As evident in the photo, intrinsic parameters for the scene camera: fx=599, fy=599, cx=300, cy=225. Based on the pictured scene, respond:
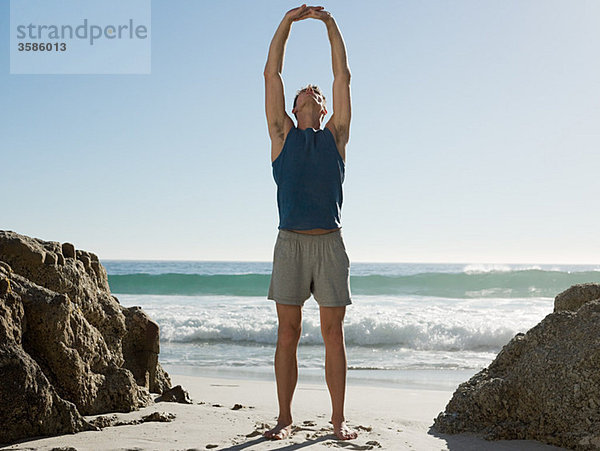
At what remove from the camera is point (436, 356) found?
869 cm

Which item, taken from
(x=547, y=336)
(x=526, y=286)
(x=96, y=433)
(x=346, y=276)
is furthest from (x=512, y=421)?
(x=526, y=286)

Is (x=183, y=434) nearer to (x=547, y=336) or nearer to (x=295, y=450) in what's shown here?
(x=295, y=450)

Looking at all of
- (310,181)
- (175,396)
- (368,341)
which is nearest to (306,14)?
(310,181)

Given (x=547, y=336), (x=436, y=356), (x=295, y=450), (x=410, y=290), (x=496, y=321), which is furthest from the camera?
(x=410, y=290)

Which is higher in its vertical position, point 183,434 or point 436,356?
point 183,434

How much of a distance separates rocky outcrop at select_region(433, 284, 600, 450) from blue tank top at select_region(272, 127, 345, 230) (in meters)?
1.32

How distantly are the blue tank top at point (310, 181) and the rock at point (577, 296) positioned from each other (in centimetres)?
180

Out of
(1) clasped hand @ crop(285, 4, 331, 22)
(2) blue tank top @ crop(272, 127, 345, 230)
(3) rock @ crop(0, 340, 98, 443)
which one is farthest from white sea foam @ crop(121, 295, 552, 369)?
(1) clasped hand @ crop(285, 4, 331, 22)

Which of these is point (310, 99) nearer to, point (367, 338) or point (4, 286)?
point (4, 286)

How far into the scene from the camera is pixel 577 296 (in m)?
3.98

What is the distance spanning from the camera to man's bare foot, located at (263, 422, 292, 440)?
305cm

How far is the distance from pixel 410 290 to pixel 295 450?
67.8 feet

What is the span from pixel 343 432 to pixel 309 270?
2.82 ft

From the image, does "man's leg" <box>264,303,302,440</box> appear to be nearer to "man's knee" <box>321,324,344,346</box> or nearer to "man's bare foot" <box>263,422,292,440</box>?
"man's bare foot" <box>263,422,292,440</box>
